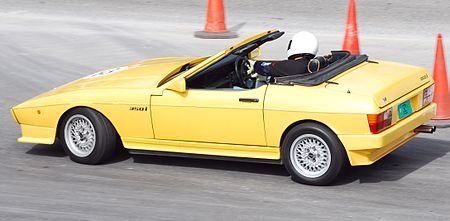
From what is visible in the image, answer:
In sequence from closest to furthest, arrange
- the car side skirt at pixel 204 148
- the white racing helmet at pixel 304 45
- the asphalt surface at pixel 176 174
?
the asphalt surface at pixel 176 174
the car side skirt at pixel 204 148
the white racing helmet at pixel 304 45

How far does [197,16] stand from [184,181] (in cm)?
783

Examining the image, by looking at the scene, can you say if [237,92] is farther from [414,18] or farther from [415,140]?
[414,18]

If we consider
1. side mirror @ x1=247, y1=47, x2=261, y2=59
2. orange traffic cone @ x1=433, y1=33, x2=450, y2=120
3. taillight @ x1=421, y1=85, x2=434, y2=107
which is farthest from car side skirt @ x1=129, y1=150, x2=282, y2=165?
orange traffic cone @ x1=433, y1=33, x2=450, y2=120

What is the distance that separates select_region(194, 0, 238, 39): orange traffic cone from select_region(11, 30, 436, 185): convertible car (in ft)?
Answer: 16.6

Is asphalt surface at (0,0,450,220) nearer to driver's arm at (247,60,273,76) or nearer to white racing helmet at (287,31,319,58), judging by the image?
driver's arm at (247,60,273,76)

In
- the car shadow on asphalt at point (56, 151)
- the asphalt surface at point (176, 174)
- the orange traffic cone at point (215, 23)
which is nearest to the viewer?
the asphalt surface at point (176, 174)

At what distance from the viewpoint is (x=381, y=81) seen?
27.4 ft

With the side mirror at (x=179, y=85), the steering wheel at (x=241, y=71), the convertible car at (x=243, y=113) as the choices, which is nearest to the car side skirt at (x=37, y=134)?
the convertible car at (x=243, y=113)

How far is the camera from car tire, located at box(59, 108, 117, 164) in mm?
8883

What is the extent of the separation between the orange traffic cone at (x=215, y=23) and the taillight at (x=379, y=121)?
666 centimetres

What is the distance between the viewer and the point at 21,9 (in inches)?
654

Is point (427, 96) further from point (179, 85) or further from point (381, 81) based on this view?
point (179, 85)

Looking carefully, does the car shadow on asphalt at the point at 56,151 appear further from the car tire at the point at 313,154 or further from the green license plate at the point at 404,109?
the green license plate at the point at 404,109

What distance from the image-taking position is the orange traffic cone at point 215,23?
14.5m
